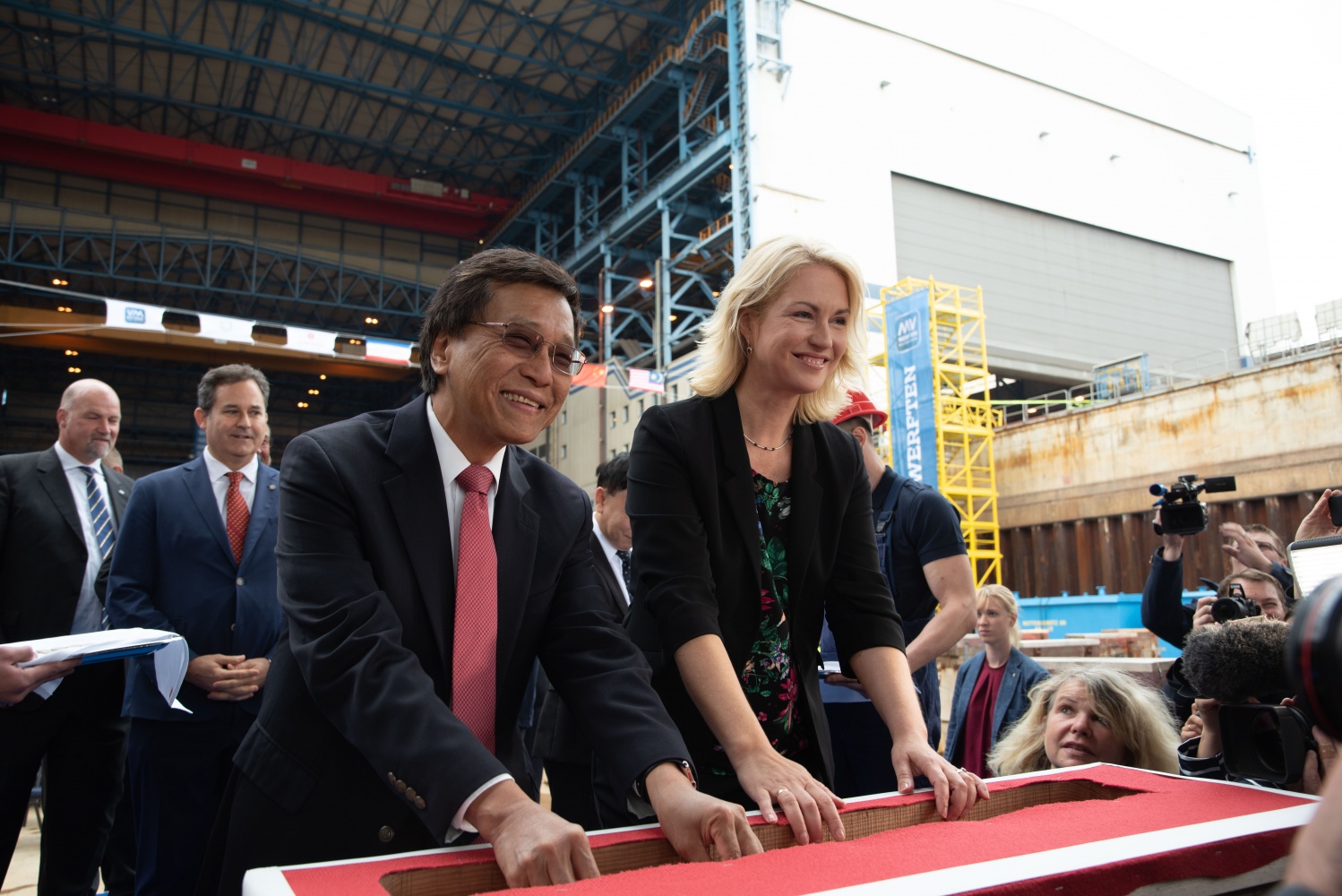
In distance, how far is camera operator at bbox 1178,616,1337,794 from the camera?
57.1 inches

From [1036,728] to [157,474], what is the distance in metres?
3.28

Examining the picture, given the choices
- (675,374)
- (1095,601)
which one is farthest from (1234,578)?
(675,374)

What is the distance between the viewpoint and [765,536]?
1.86 meters

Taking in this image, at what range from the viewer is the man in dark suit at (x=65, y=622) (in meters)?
3.01

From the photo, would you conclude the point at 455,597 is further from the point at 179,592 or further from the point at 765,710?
the point at 179,592

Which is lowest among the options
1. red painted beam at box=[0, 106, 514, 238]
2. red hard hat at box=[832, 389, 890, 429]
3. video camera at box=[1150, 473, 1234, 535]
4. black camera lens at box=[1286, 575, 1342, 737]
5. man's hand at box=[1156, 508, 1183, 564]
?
black camera lens at box=[1286, 575, 1342, 737]

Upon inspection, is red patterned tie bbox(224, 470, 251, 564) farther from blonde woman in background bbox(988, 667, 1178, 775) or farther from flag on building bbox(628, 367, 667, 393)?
flag on building bbox(628, 367, 667, 393)

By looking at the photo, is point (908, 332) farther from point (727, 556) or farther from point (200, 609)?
point (727, 556)

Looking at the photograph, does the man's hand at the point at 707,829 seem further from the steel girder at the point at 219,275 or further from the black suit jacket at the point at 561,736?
the steel girder at the point at 219,275

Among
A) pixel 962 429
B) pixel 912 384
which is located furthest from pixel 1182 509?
pixel 962 429

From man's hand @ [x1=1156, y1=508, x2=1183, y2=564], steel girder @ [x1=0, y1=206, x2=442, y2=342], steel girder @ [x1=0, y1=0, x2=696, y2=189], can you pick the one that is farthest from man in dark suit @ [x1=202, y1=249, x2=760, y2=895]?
steel girder @ [x1=0, y1=206, x2=442, y2=342]

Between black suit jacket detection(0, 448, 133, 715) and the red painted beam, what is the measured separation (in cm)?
2572

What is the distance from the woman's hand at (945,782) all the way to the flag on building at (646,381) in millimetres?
16317

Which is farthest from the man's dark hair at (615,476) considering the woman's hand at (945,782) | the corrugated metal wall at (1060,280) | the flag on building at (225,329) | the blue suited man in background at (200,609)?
the corrugated metal wall at (1060,280)
